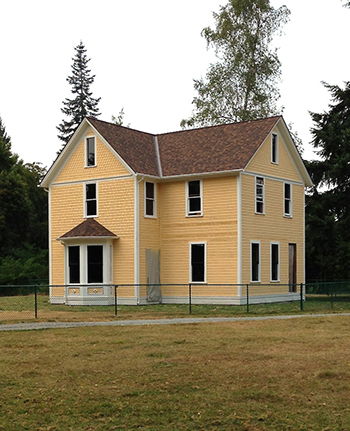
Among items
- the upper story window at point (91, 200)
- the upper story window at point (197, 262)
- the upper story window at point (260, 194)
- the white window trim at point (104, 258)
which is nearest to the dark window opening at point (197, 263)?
the upper story window at point (197, 262)

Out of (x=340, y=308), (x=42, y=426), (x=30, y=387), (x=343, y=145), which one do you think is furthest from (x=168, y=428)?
(x=343, y=145)

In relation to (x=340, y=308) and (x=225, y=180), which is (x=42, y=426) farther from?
(x=225, y=180)

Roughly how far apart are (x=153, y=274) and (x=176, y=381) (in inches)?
932

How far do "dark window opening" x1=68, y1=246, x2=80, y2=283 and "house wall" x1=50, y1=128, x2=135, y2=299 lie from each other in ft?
4.46

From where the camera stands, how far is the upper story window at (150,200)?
3559 cm

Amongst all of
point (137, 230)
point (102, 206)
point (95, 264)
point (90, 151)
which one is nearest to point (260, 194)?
point (137, 230)

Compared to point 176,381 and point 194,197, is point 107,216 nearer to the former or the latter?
point 194,197

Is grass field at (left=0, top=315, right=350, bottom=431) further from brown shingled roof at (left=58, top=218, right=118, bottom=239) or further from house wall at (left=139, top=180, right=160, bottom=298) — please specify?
house wall at (left=139, top=180, right=160, bottom=298)

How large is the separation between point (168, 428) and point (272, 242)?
27542 mm

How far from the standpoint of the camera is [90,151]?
3675cm

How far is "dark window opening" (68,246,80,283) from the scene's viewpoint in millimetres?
35344

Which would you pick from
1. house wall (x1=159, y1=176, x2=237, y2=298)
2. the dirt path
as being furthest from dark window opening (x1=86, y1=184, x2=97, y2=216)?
the dirt path

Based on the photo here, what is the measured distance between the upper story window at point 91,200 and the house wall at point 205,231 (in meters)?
3.43

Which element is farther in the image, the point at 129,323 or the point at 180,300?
the point at 180,300
